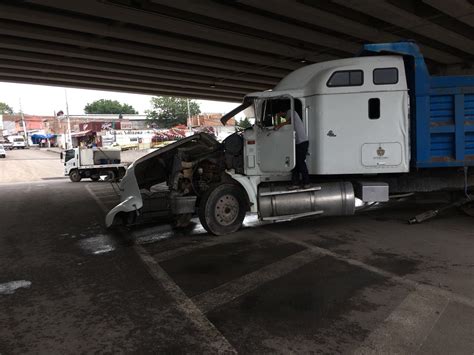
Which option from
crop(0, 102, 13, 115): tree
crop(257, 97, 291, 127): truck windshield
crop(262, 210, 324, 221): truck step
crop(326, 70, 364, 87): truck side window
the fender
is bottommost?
crop(262, 210, 324, 221): truck step

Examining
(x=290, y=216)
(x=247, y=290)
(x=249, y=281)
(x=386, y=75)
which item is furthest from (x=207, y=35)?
(x=247, y=290)

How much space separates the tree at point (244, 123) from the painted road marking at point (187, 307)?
3219mm

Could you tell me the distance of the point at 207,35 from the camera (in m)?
13.7

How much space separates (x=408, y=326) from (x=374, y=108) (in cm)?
479

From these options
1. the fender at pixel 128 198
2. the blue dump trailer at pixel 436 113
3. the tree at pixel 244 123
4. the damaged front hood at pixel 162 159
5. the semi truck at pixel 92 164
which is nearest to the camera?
the blue dump trailer at pixel 436 113

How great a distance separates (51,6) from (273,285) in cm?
973

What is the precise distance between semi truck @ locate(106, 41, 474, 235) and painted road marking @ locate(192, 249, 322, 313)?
5.68 feet

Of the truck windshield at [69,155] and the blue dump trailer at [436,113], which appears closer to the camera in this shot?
the blue dump trailer at [436,113]

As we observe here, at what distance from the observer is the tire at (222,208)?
7.83 meters

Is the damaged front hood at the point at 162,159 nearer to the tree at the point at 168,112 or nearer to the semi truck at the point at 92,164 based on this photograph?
the semi truck at the point at 92,164

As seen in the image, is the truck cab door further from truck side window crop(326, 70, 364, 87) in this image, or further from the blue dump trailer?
the blue dump trailer

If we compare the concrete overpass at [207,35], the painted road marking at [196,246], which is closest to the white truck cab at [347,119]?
the painted road marking at [196,246]

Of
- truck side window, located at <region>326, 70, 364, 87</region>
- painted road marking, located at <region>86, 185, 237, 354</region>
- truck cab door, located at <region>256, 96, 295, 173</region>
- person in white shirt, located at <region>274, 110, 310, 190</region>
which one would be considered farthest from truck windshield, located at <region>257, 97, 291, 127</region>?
painted road marking, located at <region>86, 185, 237, 354</region>

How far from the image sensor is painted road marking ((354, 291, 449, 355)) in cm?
352
